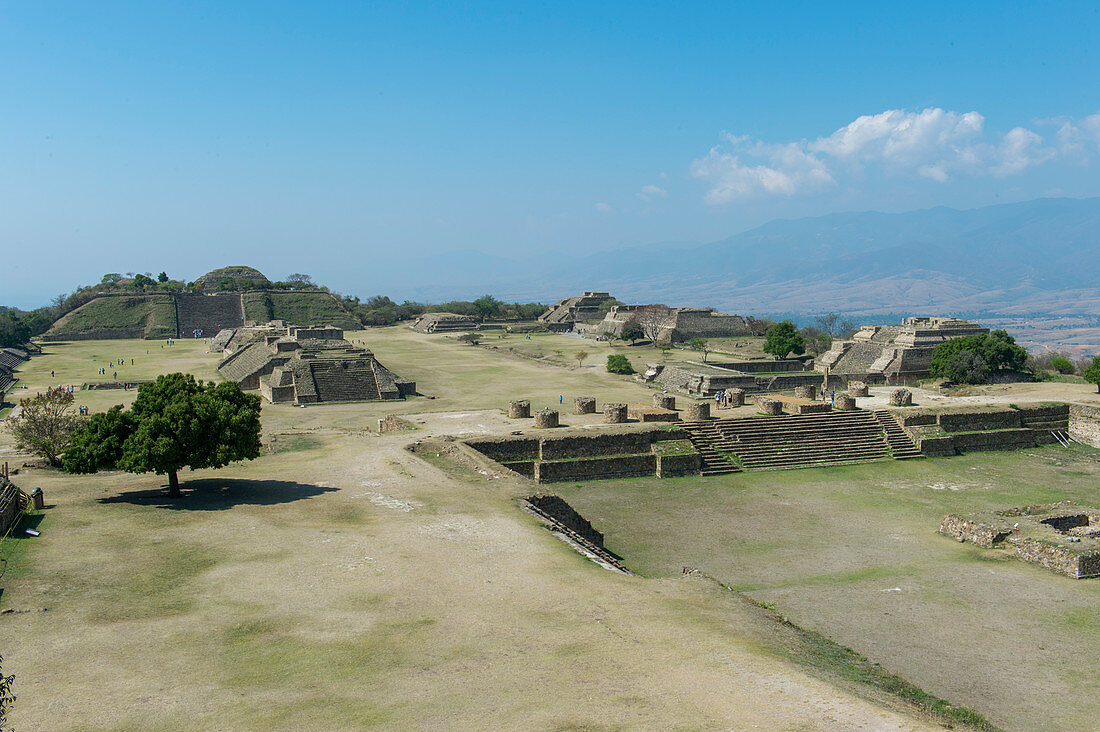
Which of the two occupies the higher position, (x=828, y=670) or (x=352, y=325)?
(x=352, y=325)

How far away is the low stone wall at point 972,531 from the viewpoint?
1839 centimetres

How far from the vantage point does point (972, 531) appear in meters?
18.9

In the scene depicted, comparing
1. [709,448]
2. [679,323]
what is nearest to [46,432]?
[709,448]

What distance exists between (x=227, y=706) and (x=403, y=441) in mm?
17913

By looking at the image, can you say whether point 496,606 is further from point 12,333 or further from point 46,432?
point 12,333

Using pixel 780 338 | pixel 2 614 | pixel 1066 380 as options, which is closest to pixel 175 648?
pixel 2 614

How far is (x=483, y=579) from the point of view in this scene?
43.4ft

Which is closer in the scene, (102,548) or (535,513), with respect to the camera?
(102,548)

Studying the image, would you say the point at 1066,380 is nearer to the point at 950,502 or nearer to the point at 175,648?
the point at 950,502

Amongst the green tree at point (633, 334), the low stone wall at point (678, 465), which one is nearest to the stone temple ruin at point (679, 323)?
the green tree at point (633, 334)

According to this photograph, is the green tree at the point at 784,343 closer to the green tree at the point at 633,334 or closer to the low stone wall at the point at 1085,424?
the green tree at the point at 633,334

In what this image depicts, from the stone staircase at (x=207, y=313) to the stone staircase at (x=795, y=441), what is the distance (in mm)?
68781

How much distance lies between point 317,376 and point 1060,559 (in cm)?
3351

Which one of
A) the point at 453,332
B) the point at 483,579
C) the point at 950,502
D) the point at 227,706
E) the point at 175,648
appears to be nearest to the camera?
the point at 227,706
